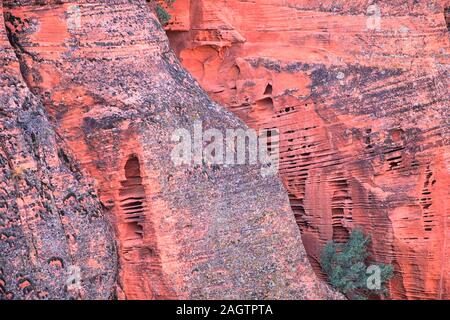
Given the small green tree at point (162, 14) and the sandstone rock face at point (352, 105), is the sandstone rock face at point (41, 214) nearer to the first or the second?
the small green tree at point (162, 14)

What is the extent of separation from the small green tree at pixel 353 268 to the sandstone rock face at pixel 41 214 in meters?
4.23

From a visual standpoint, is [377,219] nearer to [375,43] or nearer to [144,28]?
[375,43]

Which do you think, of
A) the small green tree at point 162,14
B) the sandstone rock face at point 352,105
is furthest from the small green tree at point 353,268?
the small green tree at point 162,14

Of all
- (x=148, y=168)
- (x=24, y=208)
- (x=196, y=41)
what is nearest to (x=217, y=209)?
(x=148, y=168)

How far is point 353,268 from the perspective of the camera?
16016 mm

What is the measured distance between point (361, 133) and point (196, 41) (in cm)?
308

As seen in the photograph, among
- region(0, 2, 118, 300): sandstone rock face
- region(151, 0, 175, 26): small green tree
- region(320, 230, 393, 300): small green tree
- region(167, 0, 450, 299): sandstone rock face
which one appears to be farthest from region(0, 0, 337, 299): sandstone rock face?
region(167, 0, 450, 299): sandstone rock face

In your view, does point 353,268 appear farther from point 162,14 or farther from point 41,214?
point 41,214

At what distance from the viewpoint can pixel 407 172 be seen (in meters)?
16.1

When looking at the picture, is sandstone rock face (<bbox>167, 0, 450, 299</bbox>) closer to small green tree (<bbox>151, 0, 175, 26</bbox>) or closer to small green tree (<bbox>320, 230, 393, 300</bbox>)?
small green tree (<bbox>320, 230, 393, 300</bbox>)

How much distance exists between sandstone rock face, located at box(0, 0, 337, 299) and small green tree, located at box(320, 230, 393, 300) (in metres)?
2.18

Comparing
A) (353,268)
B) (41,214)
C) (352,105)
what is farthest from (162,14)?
(353,268)

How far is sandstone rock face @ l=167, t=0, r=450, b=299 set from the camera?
16.0 metres

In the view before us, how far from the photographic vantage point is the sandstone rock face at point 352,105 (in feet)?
52.6
